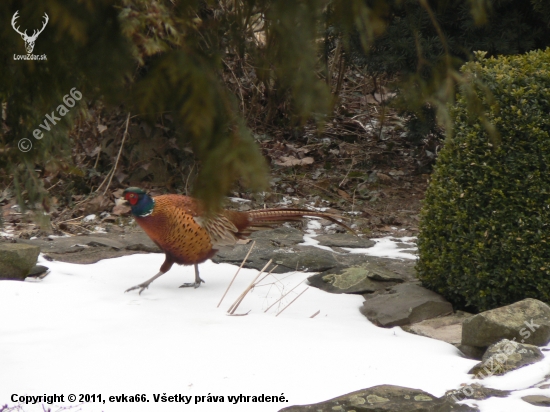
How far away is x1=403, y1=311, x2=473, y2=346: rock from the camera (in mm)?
3836

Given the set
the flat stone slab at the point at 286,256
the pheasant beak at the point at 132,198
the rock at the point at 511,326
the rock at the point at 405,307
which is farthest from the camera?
the flat stone slab at the point at 286,256

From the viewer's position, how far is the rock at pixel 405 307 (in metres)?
4.09

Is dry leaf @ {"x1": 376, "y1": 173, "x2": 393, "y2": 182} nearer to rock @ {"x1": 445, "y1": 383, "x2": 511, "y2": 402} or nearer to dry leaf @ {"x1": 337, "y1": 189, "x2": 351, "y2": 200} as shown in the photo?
dry leaf @ {"x1": 337, "y1": 189, "x2": 351, "y2": 200}

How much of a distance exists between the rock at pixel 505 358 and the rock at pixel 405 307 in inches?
31.7

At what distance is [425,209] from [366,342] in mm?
1192

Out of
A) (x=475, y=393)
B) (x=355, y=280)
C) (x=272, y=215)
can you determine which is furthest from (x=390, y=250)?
(x=475, y=393)

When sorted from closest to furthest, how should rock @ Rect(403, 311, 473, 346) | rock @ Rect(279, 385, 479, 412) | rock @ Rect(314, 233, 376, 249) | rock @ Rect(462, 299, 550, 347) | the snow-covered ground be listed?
rock @ Rect(279, 385, 479, 412)
the snow-covered ground
rock @ Rect(462, 299, 550, 347)
rock @ Rect(403, 311, 473, 346)
rock @ Rect(314, 233, 376, 249)

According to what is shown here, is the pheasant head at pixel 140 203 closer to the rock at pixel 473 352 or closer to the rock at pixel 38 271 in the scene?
the rock at pixel 38 271

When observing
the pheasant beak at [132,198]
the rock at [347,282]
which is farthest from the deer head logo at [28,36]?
the rock at [347,282]

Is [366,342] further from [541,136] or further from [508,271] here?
[541,136]

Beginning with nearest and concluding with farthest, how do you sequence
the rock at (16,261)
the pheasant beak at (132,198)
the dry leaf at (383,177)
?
the pheasant beak at (132,198) → the rock at (16,261) → the dry leaf at (383,177)

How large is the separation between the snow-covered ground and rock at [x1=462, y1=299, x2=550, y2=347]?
0.15 metres

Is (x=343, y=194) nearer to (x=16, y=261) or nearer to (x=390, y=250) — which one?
(x=390, y=250)

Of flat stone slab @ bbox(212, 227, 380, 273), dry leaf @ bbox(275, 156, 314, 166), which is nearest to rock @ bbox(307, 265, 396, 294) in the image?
flat stone slab @ bbox(212, 227, 380, 273)
